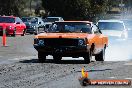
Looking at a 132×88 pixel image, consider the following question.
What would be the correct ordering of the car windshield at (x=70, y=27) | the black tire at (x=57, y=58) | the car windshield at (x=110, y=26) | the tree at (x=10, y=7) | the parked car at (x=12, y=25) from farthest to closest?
the tree at (x=10, y=7) < the parked car at (x=12, y=25) < the car windshield at (x=110, y=26) < the car windshield at (x=70, y=27) < the black tire at (x=57, y=58)

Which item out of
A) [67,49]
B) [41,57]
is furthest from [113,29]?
[67,49]

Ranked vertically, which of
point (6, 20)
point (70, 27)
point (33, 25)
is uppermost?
point (70, 27)

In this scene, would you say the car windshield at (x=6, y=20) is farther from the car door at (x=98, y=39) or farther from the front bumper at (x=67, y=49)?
the front bumper at (x=67, y=49)

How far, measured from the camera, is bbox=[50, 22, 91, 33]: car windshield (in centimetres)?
2088

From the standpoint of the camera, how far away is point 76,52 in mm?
19641

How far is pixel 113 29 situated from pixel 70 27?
37.3ft

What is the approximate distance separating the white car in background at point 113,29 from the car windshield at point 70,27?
34.0 feet

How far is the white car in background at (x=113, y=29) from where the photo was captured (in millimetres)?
31594

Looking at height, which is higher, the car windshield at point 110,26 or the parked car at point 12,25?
the car windshield at point 110,26

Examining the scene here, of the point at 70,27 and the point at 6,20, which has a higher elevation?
the point at 70,27

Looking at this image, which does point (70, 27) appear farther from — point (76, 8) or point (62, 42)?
point (76, 8)

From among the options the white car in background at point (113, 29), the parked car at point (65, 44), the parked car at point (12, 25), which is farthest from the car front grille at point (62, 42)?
the parked car at point (12, 25)

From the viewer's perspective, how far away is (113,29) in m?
32.1

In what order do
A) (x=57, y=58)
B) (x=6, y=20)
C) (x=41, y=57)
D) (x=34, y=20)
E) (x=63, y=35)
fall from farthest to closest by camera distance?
(x=34, y=20)
(x=6, y=20)
(x=57, y=58)
(x=41, y=57)
(x=63, y=35)
